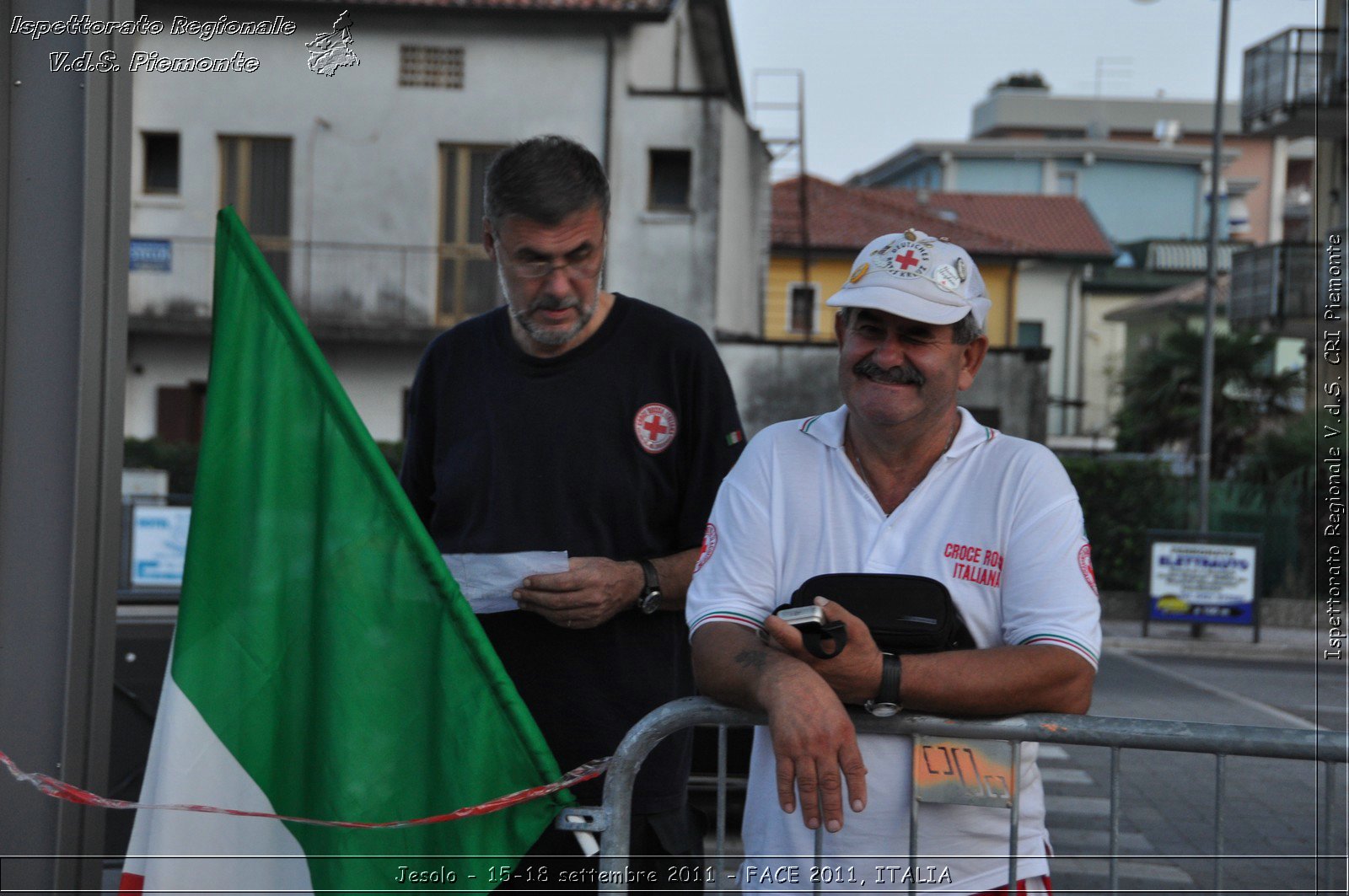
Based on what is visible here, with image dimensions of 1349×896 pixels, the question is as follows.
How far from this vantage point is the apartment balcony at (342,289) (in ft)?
80.2

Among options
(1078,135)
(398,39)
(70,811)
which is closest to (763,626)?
(70,811)

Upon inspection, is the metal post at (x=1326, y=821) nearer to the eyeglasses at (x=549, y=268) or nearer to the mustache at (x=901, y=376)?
the mustache at (x=901, y=376)

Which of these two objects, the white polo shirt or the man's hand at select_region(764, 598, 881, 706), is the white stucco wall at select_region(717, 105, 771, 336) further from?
the man's hand at select_region(764, 598, 881, 706)

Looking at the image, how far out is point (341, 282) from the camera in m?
24.5

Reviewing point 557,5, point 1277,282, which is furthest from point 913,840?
point 1277,282

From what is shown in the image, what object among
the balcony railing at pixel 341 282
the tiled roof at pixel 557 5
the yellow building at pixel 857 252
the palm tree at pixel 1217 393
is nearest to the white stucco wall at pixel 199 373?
the balcony railing at pixel 341 282

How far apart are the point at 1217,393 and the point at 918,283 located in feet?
75.7

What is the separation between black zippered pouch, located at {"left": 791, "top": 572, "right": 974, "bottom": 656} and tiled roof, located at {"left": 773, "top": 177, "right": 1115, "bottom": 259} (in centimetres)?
3073

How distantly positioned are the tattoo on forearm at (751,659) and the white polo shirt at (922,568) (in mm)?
91

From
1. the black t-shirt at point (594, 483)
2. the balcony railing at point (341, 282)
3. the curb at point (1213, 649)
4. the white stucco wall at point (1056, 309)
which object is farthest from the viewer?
the white stucco wall at point (1056, 309)

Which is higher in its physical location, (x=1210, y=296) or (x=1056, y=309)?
(x=1056, y=309)

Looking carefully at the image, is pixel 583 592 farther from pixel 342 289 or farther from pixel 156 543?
pixel 342 289

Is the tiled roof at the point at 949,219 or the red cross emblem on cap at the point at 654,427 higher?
the tiled roof at the point at 949,219

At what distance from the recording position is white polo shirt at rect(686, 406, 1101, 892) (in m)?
2.30
